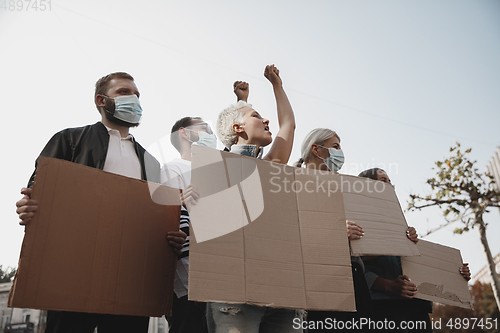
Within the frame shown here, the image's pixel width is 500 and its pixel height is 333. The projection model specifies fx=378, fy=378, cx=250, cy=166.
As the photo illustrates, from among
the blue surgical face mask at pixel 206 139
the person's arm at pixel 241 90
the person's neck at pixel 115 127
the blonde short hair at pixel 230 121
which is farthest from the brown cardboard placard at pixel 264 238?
the blue surgical face mask at pixel 206 139

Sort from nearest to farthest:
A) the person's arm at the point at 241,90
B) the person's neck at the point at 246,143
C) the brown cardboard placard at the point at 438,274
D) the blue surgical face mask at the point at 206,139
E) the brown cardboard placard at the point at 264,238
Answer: the brown cardboard placard at the point at 264,238, the person's neck at the point at 246,143, the brown cardboard placard at the point at 438,274, the person's arm at the point at 241,90, the blue surgical face mask at the point at 206,139

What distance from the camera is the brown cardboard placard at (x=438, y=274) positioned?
2.58m

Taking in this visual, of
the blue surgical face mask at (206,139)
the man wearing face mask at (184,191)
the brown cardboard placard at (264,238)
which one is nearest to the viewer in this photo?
the brown cardboard placard at (264,238)

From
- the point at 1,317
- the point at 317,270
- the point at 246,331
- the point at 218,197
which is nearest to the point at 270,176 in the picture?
the point at 218,197

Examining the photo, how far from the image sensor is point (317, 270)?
1755 millimetres

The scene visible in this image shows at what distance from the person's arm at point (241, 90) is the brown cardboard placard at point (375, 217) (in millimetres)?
1016

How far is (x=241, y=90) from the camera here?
2.87 m

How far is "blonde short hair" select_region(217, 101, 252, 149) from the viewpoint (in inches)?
98.2

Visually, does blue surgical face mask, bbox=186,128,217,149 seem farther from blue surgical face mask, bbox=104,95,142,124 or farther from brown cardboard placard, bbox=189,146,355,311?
brown cardboard placard, bbox=189,146,355,311

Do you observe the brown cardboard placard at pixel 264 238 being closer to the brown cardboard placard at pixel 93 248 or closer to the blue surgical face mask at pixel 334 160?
the brown cardboard placard at pixel 93 248

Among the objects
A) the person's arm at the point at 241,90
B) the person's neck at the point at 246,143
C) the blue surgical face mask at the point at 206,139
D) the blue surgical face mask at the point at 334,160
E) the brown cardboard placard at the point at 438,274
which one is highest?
the person's arm at the point at 241,90

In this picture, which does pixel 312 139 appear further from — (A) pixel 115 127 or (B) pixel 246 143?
(A) pixel 115 127

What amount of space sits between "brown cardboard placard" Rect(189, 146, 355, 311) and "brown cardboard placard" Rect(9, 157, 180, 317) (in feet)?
1.25

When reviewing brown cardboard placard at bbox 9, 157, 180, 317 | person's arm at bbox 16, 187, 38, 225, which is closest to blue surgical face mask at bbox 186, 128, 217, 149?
brown cardboard placard at bbox 9, 157, 180, 317
